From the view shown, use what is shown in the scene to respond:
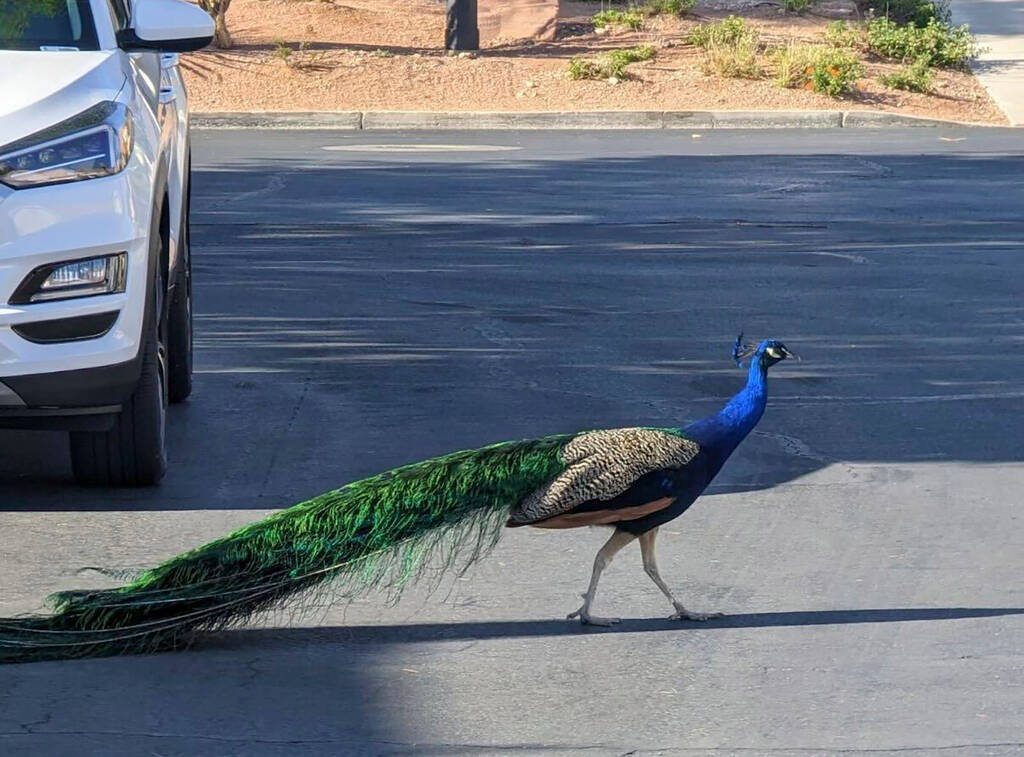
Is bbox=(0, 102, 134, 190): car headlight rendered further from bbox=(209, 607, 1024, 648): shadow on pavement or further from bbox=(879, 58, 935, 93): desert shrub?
bbox=(879, 58, 935, 93): desert shrub

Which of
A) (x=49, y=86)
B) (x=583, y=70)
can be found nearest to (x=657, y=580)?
(x=49, y=86)

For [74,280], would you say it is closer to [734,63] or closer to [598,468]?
[598,468]

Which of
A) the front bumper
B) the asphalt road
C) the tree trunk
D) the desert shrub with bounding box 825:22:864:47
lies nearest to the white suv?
the front bumper

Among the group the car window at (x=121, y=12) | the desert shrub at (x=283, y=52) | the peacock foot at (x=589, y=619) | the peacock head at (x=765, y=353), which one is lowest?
the desert shrub at (x=283, y=52)

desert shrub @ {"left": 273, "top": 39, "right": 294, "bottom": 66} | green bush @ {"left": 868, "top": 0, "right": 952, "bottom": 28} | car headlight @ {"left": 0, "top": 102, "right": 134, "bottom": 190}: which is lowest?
green bush @ {"left": 868, "top": 0, "right": 952, "bottom": 28}

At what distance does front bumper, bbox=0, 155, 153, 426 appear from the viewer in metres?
5.72

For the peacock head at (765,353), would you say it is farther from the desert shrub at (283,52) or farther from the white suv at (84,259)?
the desert shrub at (283,52)

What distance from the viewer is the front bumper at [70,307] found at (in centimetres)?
572

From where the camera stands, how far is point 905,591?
556cm

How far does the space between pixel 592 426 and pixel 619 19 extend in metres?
18.8

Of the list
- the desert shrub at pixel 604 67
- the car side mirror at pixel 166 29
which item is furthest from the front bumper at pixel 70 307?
the desert shrub at pixel 604 67

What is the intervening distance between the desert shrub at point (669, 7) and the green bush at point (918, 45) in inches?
118

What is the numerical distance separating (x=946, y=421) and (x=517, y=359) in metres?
2.25

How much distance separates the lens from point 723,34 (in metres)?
23.3
